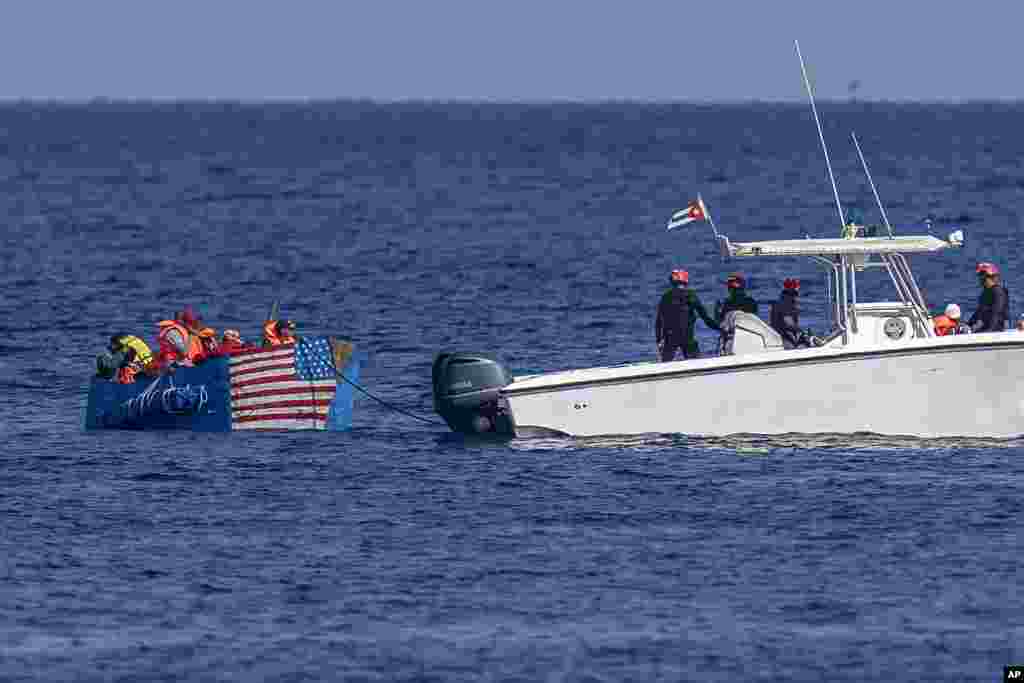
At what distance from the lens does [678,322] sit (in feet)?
102

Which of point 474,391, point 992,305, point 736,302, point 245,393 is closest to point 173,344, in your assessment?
point 245,393

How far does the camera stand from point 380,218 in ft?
304

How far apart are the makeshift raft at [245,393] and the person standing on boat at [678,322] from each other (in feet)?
15.9

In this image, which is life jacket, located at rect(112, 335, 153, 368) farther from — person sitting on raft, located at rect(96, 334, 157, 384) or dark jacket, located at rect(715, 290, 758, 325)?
dark jacket, located at rect(715, 290, 758, 325)

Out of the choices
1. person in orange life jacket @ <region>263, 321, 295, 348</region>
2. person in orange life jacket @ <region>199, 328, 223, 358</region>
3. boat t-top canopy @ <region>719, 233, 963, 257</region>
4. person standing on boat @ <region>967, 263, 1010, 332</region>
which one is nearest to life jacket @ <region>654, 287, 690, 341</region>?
boat t-top canopy @ <region>719, 233, 963, 257</region>

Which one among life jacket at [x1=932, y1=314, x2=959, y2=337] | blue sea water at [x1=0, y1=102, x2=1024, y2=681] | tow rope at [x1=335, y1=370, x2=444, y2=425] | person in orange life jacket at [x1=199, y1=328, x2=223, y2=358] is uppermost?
person in orange life jacket at [x1=199, y1=328, x2=223, y2=358]

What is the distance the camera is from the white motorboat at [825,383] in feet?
97.3

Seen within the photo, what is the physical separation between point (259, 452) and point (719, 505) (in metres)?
7.33

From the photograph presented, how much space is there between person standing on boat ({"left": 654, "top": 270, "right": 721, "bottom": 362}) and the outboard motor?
84.0 inches

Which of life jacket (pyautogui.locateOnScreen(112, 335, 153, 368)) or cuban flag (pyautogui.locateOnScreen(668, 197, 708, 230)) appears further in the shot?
life jacket (pyautogui.locateOnScreen(112, 335, 153, 368))

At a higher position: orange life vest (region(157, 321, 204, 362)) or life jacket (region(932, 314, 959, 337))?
orange life vest (region(157, 321, 204, 362))

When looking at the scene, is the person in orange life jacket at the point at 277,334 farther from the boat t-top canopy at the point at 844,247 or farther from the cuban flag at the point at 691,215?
the boat t-top canopy at the point at 844,247

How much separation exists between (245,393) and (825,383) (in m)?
8.57

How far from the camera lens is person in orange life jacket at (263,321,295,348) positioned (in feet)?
109
